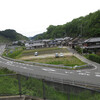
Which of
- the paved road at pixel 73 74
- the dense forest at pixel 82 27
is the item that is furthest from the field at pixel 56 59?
the dense forest at pixel 82 27

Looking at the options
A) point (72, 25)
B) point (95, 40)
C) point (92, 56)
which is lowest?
point (92, 56)

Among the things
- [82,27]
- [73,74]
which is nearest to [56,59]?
[73,74]

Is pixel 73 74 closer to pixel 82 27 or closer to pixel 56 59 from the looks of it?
pixel 56 59

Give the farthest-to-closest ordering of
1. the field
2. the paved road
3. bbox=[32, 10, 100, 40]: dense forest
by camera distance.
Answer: bbox=[32, 10, 100, 40]: dense forest → the field → the paved road

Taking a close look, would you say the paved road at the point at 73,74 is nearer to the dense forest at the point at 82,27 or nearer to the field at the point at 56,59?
the field at the point at 56,59

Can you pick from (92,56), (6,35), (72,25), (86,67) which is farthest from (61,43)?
(6,35)

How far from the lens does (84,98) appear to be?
448 centimetres

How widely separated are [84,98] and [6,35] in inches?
5698

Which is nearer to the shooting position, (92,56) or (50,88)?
(50,88)

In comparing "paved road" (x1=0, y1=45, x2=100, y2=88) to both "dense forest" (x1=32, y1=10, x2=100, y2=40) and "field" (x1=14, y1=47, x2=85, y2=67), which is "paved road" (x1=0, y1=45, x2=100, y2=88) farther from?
"dense forest" (x1=32, y1=10, x2=100, y2=40)

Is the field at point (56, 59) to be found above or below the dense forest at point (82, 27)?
below

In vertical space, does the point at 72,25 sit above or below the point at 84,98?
above

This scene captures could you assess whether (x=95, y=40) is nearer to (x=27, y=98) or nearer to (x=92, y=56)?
(x=92, y=56)

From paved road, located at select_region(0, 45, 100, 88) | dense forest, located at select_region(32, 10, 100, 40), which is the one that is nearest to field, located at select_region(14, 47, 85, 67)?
paved road, located at select_region(0, 45, 100, 88)
